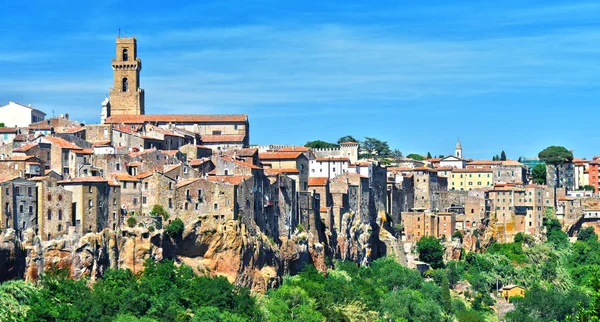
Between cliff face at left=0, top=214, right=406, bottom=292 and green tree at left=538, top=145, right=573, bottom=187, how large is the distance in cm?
5756

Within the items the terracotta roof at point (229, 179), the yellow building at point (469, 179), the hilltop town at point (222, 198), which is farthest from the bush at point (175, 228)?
the yellow building at point (469, 179)

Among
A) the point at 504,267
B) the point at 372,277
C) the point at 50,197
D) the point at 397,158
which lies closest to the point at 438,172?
the point at 397,158

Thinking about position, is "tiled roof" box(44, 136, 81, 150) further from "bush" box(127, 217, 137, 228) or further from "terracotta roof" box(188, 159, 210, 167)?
"bush" box(127, 217, 137, 228)

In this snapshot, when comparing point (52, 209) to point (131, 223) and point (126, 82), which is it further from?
point (126, 82)

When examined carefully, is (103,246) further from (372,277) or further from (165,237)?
(372,277)

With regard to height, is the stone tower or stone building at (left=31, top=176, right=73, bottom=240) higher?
the stone tower

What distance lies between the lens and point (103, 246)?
81.6 meters

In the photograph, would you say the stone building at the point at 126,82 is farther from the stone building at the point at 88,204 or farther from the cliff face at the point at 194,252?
the stone building at the point at 88,204

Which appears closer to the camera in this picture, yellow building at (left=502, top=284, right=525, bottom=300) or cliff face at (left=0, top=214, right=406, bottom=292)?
cliff face at (left=0, top=214, right=406, bottom=292)

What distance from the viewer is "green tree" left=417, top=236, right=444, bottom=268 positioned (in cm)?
12150

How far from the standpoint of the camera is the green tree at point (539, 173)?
6188 inches

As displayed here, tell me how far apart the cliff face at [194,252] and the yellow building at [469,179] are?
39372 mm

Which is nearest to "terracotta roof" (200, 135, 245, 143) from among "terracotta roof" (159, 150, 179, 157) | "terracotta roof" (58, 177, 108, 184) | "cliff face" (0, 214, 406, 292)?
"cliff face" (0, 214, 406, 292)

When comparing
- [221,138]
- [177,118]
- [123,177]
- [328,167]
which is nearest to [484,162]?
[328,167]
